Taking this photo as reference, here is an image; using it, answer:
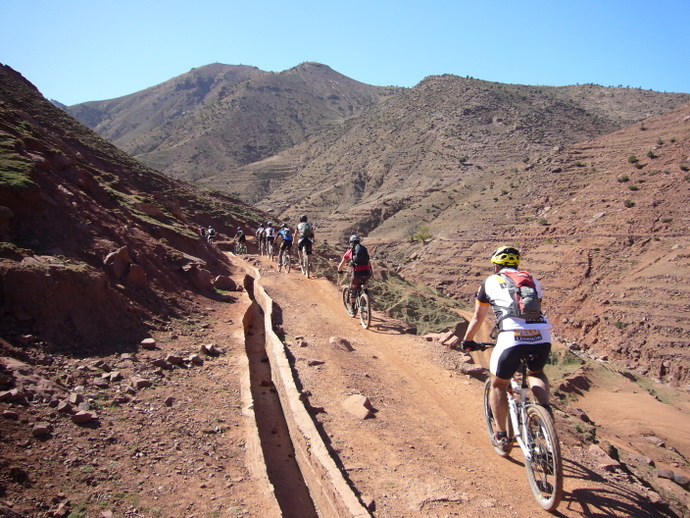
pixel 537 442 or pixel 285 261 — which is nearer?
pixel 537 442

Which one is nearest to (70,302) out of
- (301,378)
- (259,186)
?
(301,378)

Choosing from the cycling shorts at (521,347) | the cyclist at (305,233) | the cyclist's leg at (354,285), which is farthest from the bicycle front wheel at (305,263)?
the cycling shorts at (521,347)

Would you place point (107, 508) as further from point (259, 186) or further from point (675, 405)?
point (259, 186)

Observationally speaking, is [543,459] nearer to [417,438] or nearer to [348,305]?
[417,438]

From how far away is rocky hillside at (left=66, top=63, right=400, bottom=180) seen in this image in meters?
99.9

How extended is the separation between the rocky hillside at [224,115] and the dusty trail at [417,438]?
3492 inches

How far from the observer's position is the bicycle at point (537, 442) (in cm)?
384

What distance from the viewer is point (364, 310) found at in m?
10.5

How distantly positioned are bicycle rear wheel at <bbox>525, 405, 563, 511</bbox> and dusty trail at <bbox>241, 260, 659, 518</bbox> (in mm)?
180

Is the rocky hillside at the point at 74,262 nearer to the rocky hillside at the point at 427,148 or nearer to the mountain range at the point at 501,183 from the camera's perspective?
Answer: the mountain range at the point at 501,183

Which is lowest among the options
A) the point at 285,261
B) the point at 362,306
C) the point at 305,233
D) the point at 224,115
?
the point at 362,306

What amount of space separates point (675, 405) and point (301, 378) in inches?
621

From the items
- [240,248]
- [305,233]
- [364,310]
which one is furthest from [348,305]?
[240,248]

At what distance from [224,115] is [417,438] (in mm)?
122204
